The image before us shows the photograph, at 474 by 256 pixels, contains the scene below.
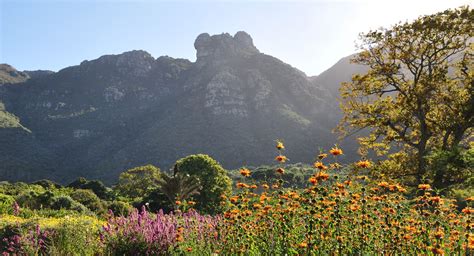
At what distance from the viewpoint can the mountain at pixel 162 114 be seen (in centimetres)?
10319

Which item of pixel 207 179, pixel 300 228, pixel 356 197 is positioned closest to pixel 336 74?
pixel 207 179

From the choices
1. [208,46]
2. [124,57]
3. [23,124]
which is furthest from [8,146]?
[208,46]

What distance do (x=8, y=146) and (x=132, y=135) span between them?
35058 millimetres

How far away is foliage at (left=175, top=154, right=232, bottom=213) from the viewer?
75.5 feet

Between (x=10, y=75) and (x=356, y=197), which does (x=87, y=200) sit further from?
(x=10, y=75)

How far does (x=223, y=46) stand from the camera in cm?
16125

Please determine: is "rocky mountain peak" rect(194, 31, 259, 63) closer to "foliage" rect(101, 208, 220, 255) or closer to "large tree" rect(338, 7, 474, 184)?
"large tree" rect(338, 7, 474, 184)

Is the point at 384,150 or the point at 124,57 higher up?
the point at 124,57

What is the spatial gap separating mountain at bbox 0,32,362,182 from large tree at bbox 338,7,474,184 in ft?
258

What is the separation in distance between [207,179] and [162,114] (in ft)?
345

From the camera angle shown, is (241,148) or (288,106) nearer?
(241,148)

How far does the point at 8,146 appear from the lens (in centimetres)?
9894

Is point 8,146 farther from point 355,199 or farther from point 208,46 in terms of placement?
point 355,199

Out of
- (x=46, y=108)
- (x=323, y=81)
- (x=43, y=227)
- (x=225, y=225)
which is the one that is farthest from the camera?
(x=323, y=81)
